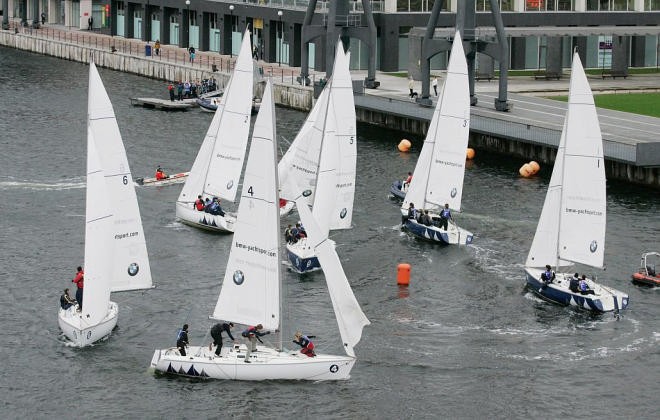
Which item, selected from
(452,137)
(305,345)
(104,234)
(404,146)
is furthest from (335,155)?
(404,146)

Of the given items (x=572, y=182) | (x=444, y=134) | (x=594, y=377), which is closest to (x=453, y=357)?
(x=594, y=377)

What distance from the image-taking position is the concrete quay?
101 meters

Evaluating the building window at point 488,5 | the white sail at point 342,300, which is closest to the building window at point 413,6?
the building window at point 488,5

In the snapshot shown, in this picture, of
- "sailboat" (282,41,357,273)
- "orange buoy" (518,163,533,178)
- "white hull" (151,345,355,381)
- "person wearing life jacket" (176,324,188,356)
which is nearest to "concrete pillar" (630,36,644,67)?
"orange buoy" (518,163,533,178)

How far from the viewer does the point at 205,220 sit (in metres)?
84.8

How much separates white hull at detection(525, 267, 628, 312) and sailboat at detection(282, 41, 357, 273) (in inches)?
489

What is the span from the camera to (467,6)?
12125 cm

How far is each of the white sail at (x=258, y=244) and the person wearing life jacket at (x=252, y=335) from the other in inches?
16.2

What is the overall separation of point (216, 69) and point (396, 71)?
771 inches

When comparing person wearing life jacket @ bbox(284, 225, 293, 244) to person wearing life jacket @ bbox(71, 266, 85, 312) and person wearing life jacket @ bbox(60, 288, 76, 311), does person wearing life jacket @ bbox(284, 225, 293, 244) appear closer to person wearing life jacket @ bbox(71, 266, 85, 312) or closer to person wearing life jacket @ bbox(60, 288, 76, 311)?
person wearing life jacket @ bbox(71, 266, 85, 312)

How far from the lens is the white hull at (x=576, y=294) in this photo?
69375 mm

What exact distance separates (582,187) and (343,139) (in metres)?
14.8

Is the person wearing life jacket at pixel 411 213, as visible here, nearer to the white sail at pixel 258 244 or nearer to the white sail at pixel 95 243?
the white sail at pixel 258 244

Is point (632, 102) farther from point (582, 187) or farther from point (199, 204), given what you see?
point (582, 187)
